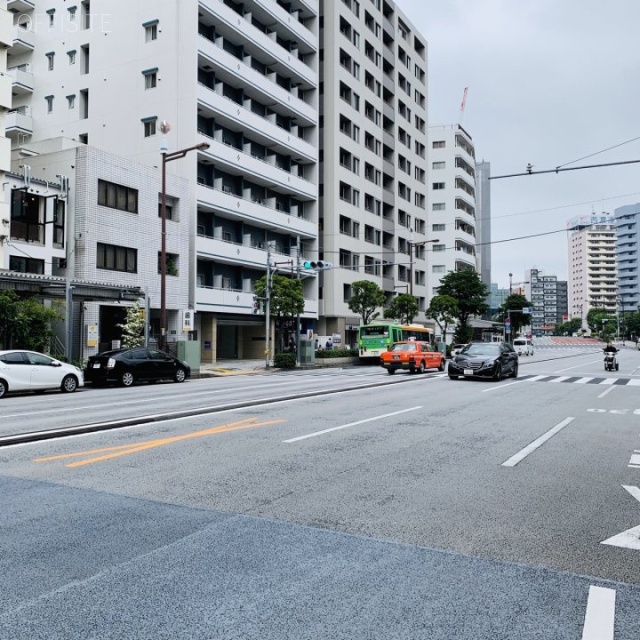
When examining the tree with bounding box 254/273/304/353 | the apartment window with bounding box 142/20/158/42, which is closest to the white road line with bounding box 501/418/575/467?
the tree with bounding box 254/273/304/353

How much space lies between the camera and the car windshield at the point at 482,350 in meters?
24.5

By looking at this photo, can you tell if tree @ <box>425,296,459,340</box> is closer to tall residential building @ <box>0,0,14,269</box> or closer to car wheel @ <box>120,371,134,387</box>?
car wheel @ <box>120,371,134,387</box>

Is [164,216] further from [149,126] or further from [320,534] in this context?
[320,534]

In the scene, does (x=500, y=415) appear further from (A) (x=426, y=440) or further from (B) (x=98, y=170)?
(B) (x=98, y=170)

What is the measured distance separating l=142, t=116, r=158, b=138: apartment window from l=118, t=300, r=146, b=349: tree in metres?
13.5

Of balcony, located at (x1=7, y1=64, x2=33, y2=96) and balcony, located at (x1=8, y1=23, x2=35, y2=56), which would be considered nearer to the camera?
balcony, located at (x1=7, y1=64, x2=33, y2=96)

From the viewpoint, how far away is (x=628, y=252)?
165875 millimetres

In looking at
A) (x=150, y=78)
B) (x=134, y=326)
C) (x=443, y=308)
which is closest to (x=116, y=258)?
(x=134, y=326)

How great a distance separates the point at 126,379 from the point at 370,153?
140 ft

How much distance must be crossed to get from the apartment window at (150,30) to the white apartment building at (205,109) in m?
0.06

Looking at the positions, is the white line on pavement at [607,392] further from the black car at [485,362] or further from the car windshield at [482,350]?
the car windshield at [482,350]

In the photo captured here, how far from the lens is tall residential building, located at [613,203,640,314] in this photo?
161000mm

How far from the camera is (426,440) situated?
9766 millimetres

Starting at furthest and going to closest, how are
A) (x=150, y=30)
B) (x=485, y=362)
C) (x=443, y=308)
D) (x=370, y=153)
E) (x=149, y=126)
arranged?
(x=443, y=308) < (x=370, y=153) < (x=150, y=30) < (x=149, y=126) < (x=485, y=362)
